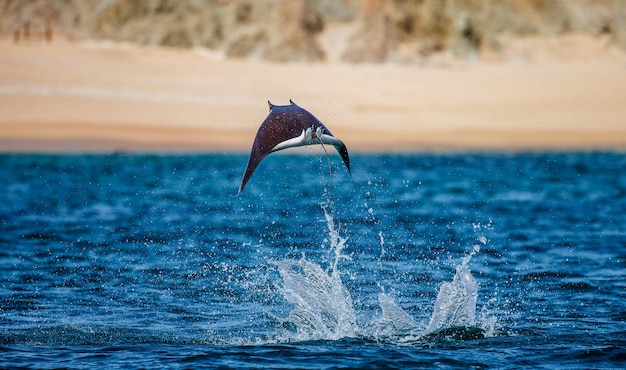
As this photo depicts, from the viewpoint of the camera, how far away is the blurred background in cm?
2269

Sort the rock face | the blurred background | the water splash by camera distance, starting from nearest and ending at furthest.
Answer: the water splash
the blurred background
the rock face

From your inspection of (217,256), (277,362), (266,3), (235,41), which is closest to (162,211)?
(217,256)

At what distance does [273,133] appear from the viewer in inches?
309

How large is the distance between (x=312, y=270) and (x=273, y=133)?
1.71m

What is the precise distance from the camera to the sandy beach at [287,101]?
22.0 meters

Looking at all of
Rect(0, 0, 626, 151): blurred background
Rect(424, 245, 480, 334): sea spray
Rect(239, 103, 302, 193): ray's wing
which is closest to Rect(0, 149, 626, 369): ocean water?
Rect(424, 245, 480, 334): sea spray

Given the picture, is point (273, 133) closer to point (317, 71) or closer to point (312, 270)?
point (312, 270)

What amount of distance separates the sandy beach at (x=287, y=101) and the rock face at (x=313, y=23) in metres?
1.20

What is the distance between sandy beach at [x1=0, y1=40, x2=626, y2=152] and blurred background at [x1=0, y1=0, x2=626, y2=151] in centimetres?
5

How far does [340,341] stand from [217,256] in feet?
11.8

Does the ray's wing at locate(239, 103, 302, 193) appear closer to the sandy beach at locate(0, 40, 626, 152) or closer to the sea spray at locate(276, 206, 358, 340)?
the sea spray at locate(276, 206, 358, 340)

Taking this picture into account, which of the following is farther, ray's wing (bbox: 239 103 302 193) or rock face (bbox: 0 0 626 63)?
rock face (bbox: 0 0 626 63)

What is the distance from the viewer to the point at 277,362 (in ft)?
23.5

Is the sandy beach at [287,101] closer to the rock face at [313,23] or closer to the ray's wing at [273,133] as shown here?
the rock face at [313,23]
